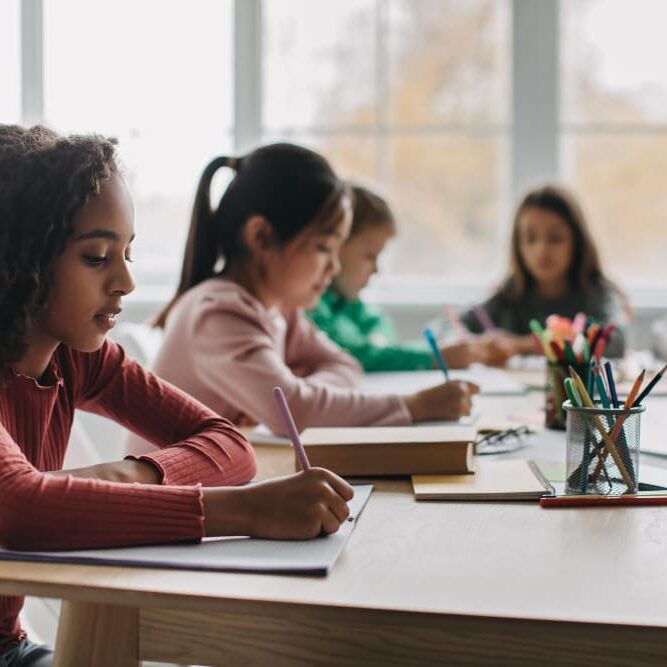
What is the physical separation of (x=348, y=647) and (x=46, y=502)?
28 centimetres

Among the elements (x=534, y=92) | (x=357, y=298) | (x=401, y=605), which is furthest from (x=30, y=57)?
(x=401, y=605)

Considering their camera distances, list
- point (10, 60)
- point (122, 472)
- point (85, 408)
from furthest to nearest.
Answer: point (10, 60) < point (85, 408) < point (122, 472)

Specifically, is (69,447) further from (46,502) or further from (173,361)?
(46,502)

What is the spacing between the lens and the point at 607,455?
1009 millimetres

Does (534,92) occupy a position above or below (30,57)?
below

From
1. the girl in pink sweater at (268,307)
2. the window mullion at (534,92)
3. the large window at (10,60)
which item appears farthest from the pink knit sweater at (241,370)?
the window mullion at (534,92)

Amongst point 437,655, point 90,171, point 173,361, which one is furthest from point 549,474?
point 173,361

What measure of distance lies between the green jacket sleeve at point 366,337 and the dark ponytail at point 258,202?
2.10 feet

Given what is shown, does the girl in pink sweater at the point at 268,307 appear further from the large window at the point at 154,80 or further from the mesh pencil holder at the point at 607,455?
the large window at the point at 154,80

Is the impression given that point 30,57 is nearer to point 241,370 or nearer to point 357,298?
point 357,298

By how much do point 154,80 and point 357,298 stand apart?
5.22 feet

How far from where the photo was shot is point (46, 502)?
816mm

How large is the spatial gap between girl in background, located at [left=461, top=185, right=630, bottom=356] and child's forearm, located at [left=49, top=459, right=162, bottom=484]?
2.23m

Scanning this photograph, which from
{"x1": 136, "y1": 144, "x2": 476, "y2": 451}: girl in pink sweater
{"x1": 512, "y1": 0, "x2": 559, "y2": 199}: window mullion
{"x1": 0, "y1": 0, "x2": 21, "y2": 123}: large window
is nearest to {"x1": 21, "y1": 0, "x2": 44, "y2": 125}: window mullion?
{"x1": 0, "y1": 0, "x2": 21, "y2": 123}: large window
